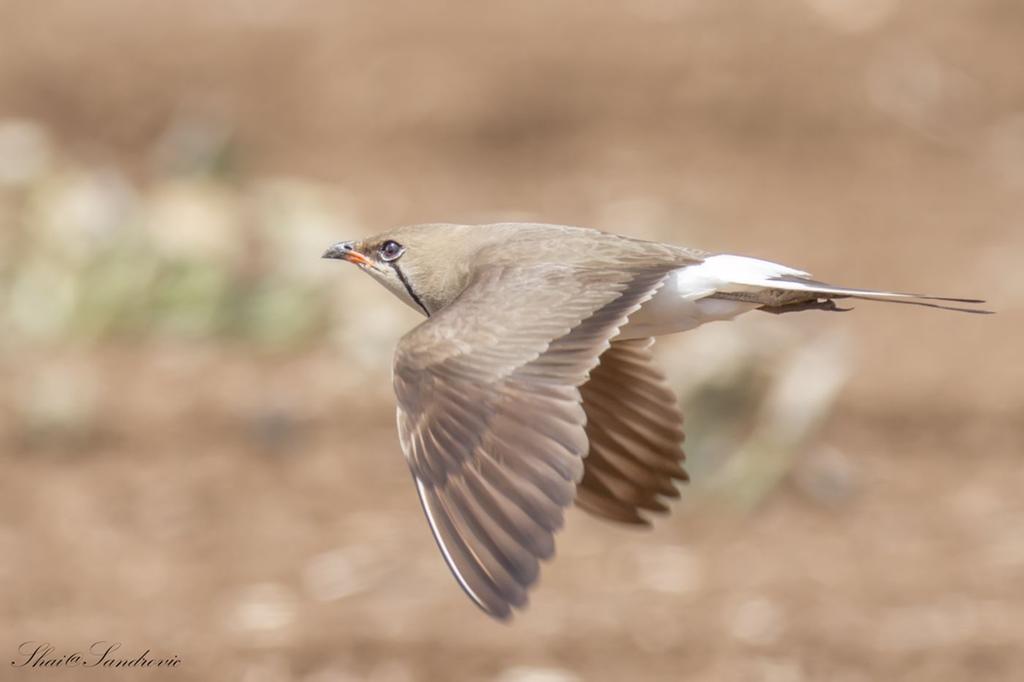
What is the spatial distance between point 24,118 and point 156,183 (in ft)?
6.03

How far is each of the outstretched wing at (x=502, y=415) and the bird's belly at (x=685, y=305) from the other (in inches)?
8.0

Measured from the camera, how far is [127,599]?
716 cm

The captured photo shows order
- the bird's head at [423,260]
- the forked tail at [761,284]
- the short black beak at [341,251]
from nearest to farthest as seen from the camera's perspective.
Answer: the forked tail at [761,284], the bird's head at [423,260], the short black beak at [341,251]

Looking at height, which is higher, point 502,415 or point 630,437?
point 502,415

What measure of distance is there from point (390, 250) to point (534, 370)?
106cm

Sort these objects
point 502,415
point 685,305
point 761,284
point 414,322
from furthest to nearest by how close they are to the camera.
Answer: point 414,322 < point 685,305 < point 761,284 < point 502,415

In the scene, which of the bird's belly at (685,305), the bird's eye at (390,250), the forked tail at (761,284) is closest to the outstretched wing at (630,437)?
the bird's belly at (685,305)

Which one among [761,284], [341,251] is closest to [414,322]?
[341,251]

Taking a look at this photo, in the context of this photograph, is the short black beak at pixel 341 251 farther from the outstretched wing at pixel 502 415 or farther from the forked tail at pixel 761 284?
the forked tail at pixel 761 284

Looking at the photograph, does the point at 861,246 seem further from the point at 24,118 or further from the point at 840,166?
the point at 24,118

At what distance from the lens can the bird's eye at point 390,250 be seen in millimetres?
5406

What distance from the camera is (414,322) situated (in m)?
9.16

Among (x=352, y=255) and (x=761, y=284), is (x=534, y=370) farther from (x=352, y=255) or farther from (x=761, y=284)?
(x=352, y=255)

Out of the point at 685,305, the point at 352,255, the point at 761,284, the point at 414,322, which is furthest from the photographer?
the point at 414,322
